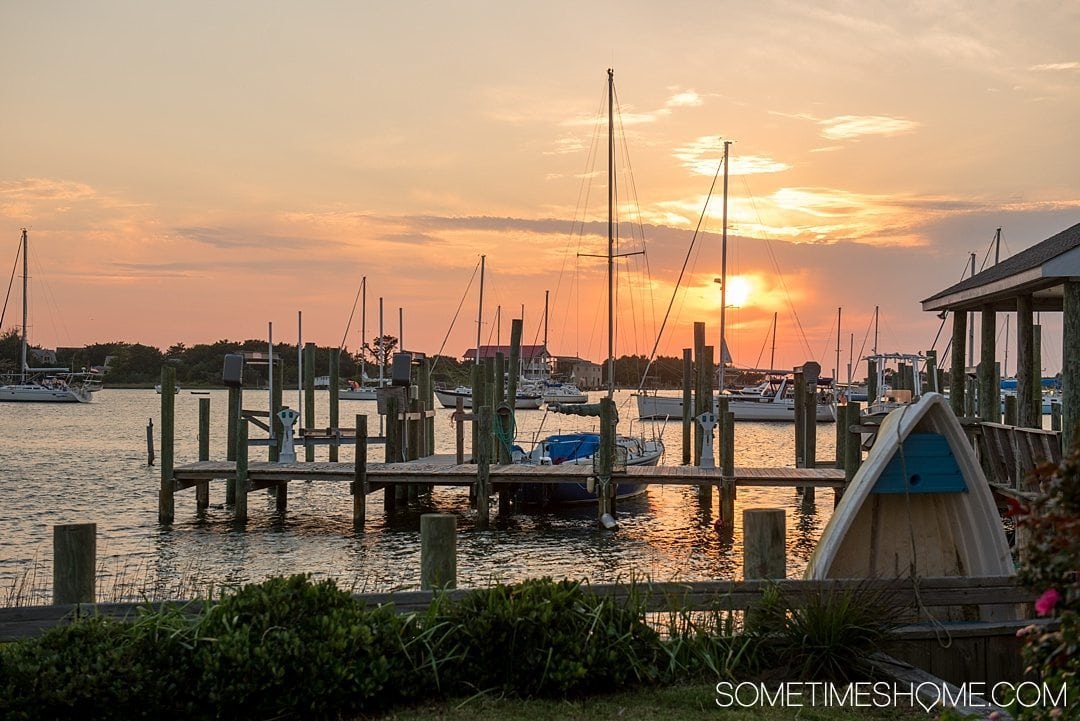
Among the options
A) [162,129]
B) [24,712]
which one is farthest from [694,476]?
[24,712]

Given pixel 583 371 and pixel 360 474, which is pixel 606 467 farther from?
pixel 583 371

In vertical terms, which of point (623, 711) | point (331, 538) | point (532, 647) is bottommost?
point (331, 538)

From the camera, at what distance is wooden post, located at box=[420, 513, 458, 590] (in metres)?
7.54

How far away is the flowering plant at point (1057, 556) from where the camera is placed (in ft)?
11.9

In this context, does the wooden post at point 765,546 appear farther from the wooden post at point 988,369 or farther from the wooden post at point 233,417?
the wooden post at point 233,417

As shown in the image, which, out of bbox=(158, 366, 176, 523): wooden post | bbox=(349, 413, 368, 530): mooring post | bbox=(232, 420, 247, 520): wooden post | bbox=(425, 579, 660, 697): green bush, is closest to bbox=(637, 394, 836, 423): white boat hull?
bbox=(349, 413, 368, 530): mooring post

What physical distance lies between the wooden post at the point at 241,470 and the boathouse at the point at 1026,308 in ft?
46.7

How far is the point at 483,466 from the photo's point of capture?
2197 cm

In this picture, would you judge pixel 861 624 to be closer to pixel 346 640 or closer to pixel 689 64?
pixel 346 640

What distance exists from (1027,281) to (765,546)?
6961 mm

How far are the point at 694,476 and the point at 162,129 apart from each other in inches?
557

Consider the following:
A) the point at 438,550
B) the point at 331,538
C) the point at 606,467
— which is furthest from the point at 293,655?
the point at 331,538

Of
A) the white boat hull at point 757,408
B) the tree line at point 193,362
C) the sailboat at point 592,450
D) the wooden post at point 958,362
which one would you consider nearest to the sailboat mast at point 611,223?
the sailboat at point 592,450

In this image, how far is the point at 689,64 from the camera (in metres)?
20.4
